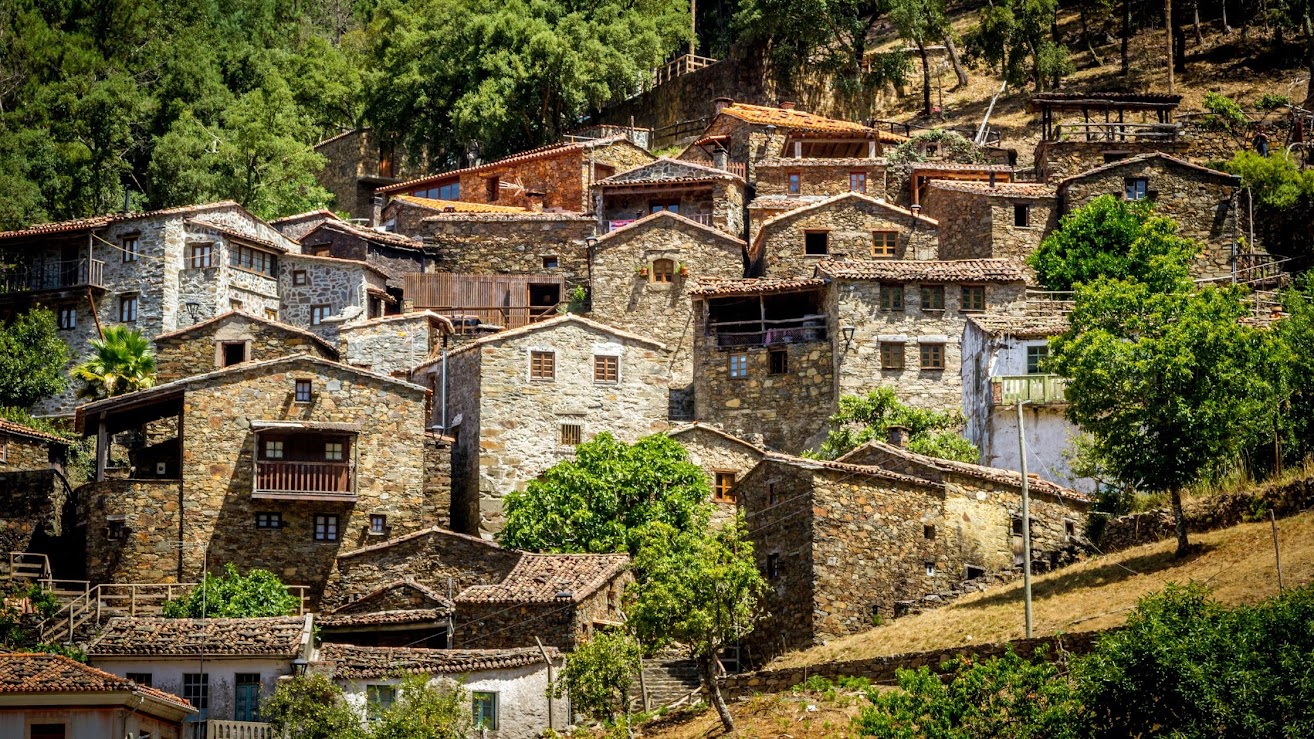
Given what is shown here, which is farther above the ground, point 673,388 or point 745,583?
point 673,388

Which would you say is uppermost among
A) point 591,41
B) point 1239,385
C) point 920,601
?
point 591,41

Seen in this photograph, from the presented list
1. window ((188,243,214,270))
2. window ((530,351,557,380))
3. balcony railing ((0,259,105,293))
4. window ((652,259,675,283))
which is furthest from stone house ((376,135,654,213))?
window ((530,351,557,380))

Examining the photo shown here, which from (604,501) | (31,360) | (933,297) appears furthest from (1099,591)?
(31,360)

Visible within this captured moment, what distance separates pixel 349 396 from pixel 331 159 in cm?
3640

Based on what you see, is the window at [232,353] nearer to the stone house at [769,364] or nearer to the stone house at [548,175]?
the stone house at [769,364]

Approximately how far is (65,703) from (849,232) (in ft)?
111

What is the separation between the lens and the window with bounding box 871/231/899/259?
6425 cm

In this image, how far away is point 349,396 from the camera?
5275 centimetres

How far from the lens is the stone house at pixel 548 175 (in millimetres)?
72625

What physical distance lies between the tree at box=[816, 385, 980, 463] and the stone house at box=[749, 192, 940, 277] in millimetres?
8783

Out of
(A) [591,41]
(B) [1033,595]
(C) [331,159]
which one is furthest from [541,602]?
(C) [331,159]

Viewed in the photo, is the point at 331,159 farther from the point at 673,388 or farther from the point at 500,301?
the point at 673,388

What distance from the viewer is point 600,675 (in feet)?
129

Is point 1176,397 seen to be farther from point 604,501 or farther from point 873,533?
point 604,501
